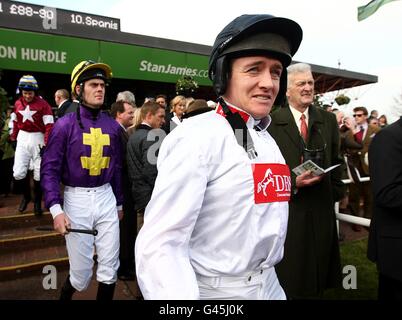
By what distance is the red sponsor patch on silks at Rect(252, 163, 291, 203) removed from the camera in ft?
4.41

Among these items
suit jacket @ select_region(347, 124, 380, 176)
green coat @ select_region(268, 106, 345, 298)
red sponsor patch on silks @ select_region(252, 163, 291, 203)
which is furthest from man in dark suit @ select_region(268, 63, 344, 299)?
suit jacket @ select_region(347, 124, 380, 176)

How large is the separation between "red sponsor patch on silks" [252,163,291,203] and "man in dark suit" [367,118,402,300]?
1.05 m

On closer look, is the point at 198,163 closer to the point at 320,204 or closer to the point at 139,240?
the point at 139,240

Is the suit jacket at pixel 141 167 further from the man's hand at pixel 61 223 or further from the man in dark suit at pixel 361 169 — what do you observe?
the man in dark suit at pixel 361 169

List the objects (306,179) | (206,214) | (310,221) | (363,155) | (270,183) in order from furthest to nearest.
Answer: (363,155), (310,221), (306,179), (270,183), (206,214)

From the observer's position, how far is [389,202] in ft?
7.27

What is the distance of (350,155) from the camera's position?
7.03 meters

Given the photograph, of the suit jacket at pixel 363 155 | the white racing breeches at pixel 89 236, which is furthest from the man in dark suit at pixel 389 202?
the suit jacket at pixel 363 155

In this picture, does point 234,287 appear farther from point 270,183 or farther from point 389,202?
point 389,202

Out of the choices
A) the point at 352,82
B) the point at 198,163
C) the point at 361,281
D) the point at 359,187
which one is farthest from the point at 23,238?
the point at 352,82

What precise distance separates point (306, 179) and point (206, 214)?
1.75 m

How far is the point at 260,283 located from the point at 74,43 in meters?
8.57

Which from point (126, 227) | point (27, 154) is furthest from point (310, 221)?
point (27, 154)
